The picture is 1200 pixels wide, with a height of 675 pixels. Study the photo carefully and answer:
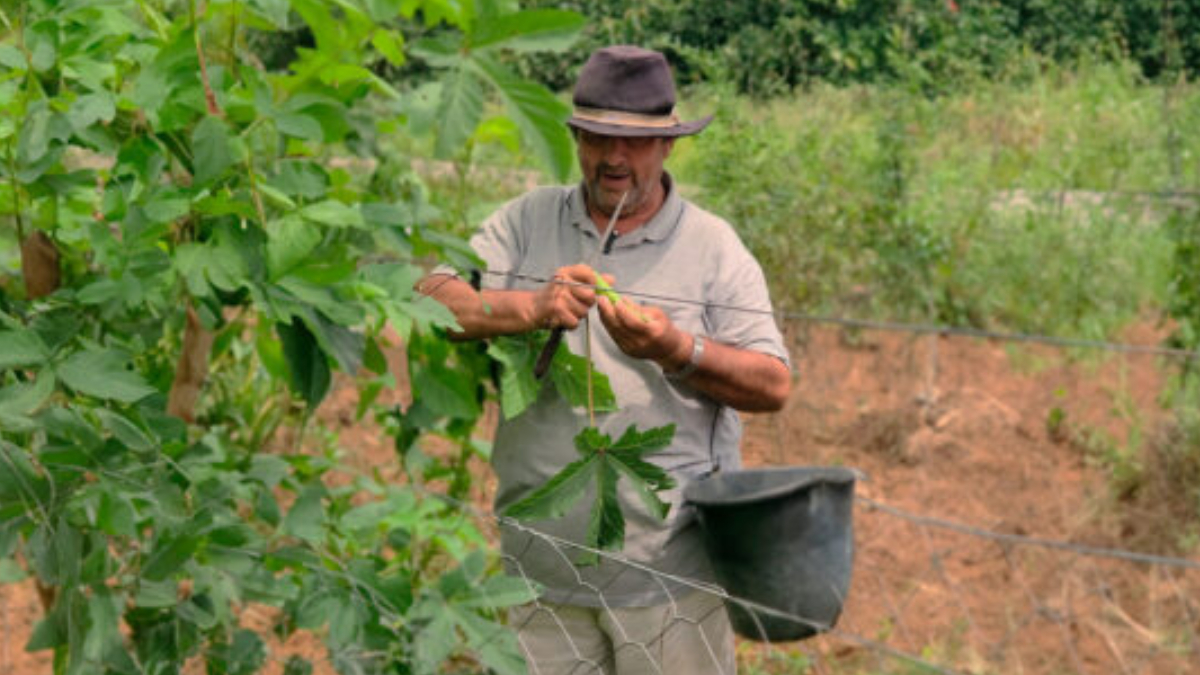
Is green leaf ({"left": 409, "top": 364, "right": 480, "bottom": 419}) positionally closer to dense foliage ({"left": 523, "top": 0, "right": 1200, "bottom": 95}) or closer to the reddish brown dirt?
the reddish brown dirt

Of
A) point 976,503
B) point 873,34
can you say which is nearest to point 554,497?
point 976,503

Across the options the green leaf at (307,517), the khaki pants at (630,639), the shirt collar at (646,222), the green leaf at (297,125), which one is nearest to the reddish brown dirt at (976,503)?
the khaki pants at (630,639)

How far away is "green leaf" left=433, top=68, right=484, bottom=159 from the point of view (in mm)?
2070

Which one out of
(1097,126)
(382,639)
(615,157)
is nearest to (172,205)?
(382,639)

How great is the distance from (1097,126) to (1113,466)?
4256mm

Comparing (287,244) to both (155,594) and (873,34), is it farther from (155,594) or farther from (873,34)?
(873,34)

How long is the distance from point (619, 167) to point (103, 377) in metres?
1.06

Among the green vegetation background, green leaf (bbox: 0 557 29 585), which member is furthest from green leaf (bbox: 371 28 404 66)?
green leaf (bbox: 0 557 29 585)

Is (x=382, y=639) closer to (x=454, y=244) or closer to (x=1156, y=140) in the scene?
(x=454, y=244)

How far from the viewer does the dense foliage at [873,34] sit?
368 inches

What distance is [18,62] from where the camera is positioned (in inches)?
92.1

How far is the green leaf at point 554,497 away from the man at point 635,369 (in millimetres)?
505

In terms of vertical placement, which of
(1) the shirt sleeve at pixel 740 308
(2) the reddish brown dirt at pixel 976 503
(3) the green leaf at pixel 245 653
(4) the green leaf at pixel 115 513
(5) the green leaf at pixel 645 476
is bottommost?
(2) the reddish brown dirt at pixel 976 503

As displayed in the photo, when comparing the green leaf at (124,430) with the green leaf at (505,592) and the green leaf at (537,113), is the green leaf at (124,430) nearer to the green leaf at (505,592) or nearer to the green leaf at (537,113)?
the green leaf at (505,592)
